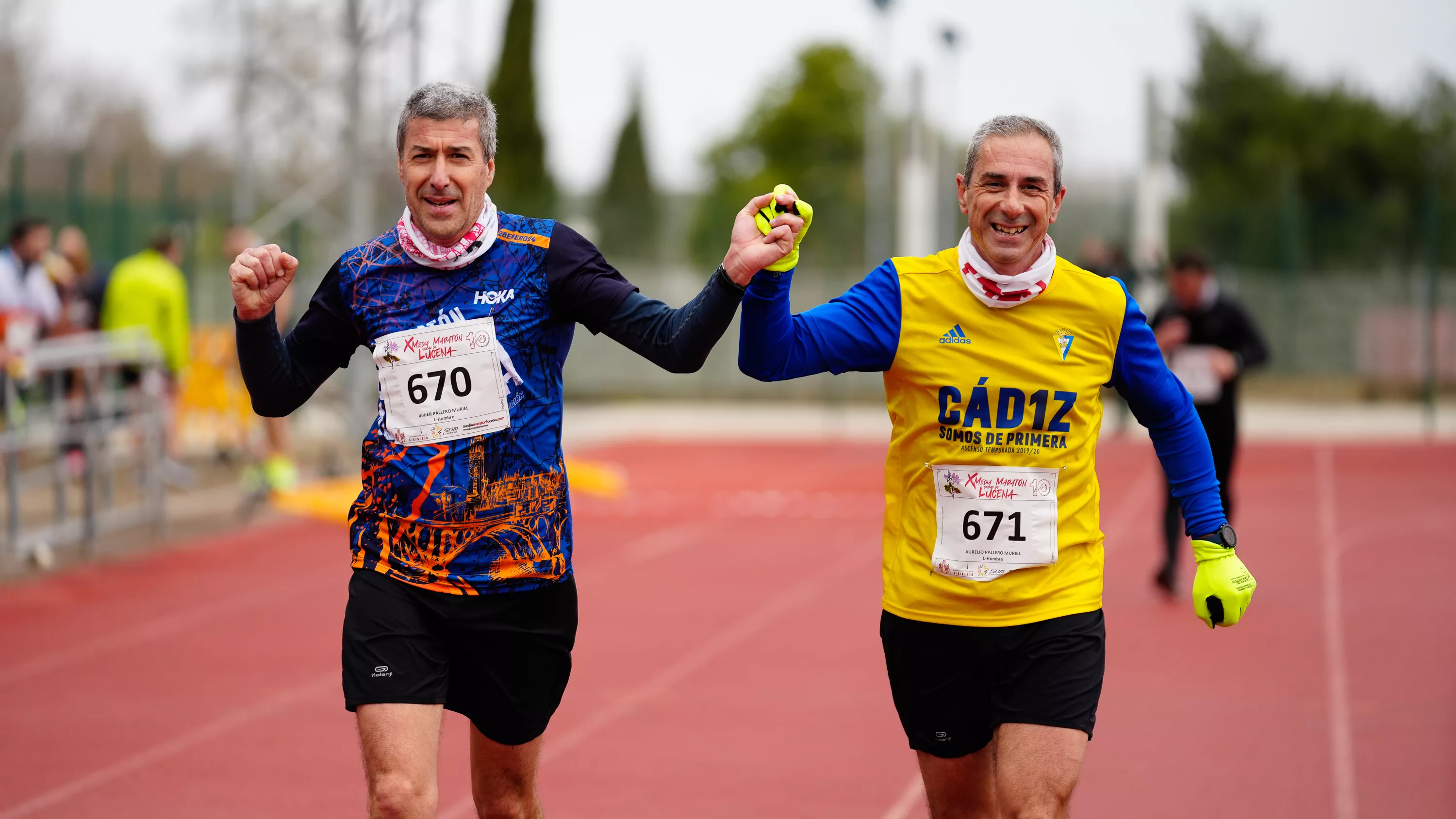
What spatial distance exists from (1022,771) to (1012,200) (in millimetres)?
1296

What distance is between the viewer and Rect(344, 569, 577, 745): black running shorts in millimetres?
3854

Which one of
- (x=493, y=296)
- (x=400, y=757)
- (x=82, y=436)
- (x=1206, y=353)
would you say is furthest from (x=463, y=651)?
(x=82, y=436)

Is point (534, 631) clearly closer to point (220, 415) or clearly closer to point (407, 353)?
point (407, 353)

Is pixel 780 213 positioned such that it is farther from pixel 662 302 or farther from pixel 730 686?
pixel 730 686

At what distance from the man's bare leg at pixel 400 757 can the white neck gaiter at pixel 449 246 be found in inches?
40.3

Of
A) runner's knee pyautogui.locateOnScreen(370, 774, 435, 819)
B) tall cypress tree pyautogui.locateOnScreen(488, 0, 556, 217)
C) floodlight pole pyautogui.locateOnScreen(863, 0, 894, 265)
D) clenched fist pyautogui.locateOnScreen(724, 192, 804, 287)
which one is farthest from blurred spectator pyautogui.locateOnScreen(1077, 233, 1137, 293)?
tall cypress tree pyautogui.locateOnScreen(488, 0, 556, 217)

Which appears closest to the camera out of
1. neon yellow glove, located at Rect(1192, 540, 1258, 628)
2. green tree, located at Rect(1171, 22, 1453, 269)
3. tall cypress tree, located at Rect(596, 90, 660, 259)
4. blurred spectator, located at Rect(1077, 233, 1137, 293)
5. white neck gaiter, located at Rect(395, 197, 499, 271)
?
white neck gaiter, located at Rect(395, 197, 499, 271)

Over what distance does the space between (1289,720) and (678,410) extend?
67.6 feet

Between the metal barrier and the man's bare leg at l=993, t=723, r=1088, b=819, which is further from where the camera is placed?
the metal barrier

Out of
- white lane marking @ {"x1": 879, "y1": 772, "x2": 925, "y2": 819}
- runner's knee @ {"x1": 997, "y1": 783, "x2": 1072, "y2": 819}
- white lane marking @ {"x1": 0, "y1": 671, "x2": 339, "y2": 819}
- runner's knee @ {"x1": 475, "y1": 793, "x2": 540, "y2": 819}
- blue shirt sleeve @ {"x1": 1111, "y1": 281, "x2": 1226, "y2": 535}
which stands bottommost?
white lane marking @ {"x1": 879, "y1": 772, "x2": 925, "y2": 819}

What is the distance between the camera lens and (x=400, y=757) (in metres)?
3.75

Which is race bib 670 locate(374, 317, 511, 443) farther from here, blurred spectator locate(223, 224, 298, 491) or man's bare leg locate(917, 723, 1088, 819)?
blurred spectator locate(223, 224, 298, 491)

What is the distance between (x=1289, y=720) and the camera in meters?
7.43

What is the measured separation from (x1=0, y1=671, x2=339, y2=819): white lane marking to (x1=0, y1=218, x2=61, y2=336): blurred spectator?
264 inches
